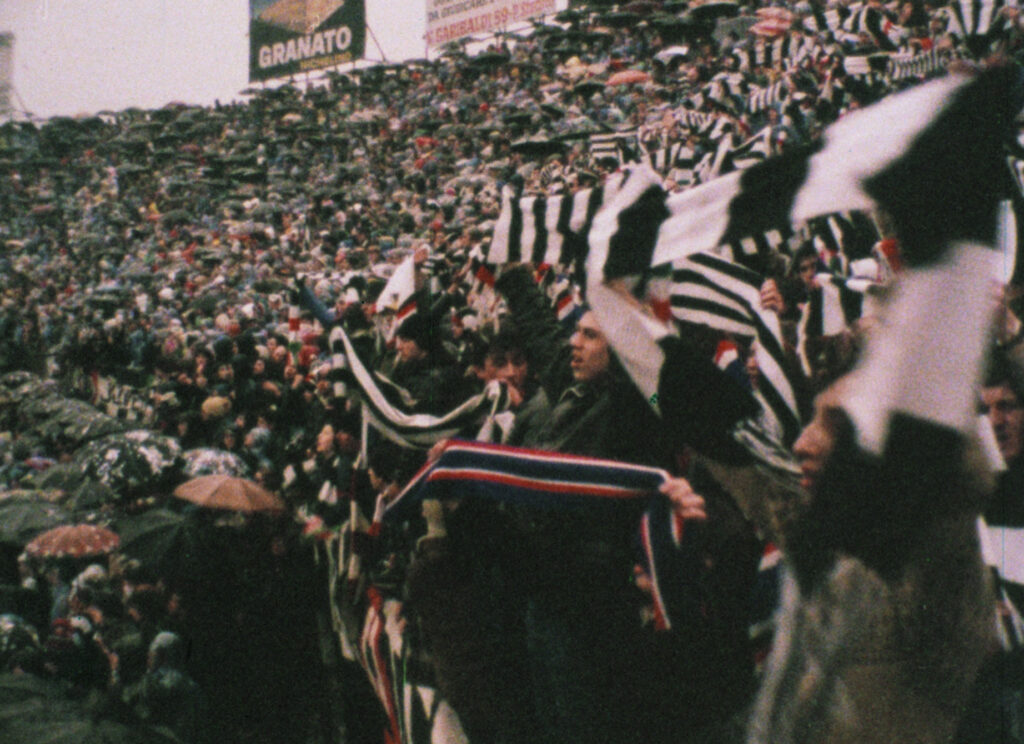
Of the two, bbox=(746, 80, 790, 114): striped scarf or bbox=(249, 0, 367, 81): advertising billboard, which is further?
bbox=(249, 0, 367, 81): advertising billboard

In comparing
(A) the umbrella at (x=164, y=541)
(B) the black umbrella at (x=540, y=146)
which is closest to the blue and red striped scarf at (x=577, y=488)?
(A) the umbrella at (x=164, y=541)

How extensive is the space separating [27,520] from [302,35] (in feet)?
111

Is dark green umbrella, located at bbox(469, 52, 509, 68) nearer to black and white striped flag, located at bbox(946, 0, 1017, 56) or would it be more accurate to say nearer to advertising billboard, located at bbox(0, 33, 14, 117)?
advertising billboard, located at bbox(0, 33, 14, 117)

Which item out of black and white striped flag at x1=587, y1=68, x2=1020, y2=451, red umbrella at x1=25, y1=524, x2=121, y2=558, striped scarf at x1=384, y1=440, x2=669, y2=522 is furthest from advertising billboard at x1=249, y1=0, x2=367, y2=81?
black and white striped flag at x1=587, y1=68, x2=1020, y2=451

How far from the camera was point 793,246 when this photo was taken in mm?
4578

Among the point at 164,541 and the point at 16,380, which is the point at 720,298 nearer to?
the point at 164,541

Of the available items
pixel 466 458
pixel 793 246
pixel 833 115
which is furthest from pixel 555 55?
pixel 466 458

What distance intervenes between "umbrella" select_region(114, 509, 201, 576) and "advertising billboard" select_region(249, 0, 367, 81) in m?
32.6

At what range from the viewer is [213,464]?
6137 millimetres

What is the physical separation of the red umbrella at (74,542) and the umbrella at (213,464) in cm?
67

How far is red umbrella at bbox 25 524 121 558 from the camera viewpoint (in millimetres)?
5375

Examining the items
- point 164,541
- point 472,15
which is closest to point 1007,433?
point 164,541

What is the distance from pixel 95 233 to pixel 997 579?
2870 cm

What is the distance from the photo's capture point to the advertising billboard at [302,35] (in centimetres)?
3500
